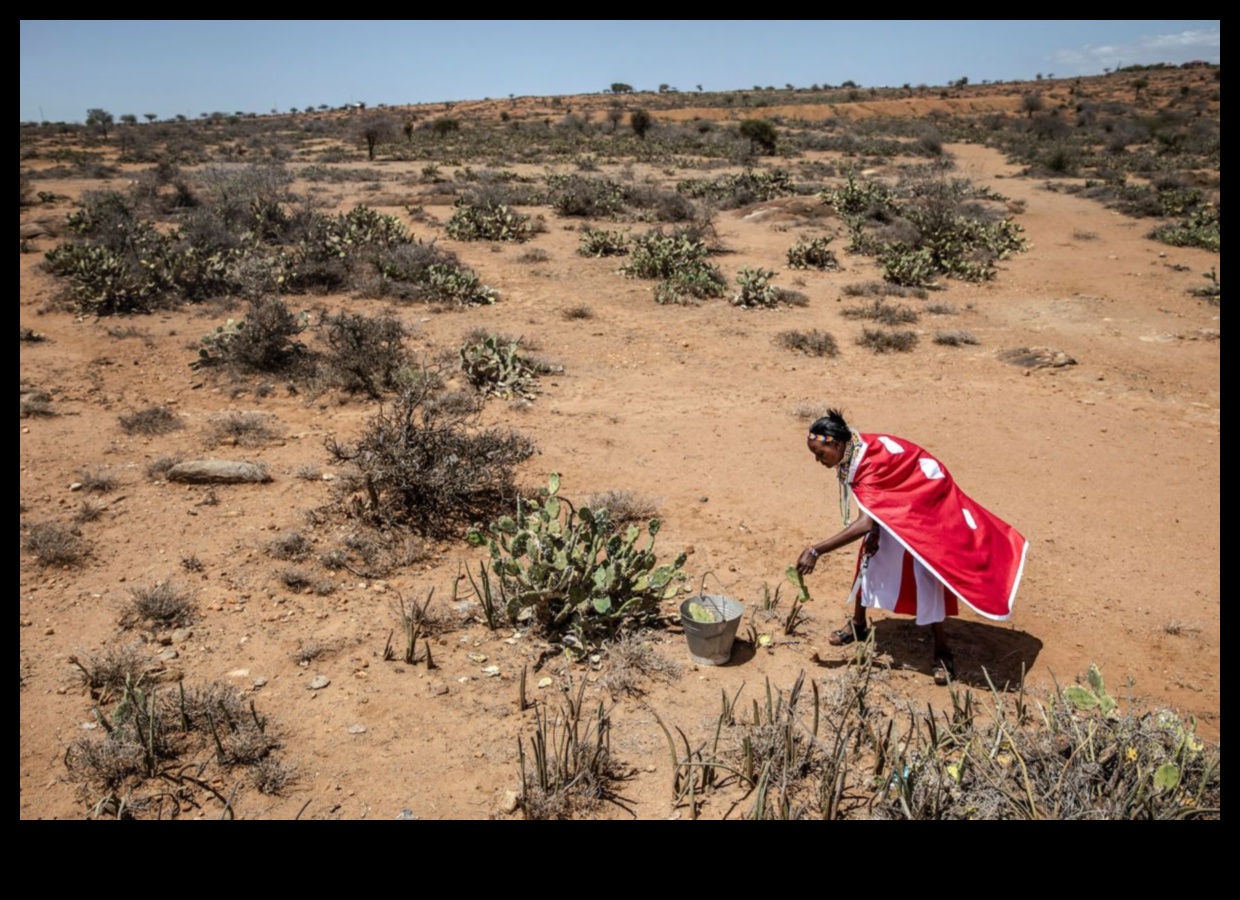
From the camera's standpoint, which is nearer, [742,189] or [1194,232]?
[1194,232]

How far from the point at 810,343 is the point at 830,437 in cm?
532

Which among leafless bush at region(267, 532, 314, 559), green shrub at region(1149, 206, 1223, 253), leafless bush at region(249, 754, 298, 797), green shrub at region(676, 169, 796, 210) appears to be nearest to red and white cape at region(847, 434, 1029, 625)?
leafless bush at region(249, 754, 298, 797)

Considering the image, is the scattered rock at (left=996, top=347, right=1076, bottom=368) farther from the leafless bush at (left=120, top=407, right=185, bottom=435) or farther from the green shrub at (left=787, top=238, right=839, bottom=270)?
the leafless bush at (left=120, top=407, right=185, bottom=435)

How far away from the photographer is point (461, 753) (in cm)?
303

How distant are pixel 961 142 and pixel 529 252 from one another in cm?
2644

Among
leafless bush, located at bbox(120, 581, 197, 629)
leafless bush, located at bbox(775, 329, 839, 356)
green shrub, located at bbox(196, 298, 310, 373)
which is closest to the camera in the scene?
leafless bush, located at bbox(120, 581, 197, 629)

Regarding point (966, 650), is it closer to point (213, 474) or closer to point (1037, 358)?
point (213, 474)

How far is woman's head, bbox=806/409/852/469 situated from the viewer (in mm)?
3377

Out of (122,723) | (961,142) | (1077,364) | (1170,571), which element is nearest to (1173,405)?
(1077,364)

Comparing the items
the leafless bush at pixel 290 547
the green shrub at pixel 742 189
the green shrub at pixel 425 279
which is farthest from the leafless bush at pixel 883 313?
the green shrub at pixel 742 189

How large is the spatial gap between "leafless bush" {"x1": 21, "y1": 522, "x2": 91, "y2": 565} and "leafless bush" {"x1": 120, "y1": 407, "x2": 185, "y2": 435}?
5.32 ft

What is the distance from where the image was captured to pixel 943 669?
3471 millimetres

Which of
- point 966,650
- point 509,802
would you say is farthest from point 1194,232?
point 509,802
